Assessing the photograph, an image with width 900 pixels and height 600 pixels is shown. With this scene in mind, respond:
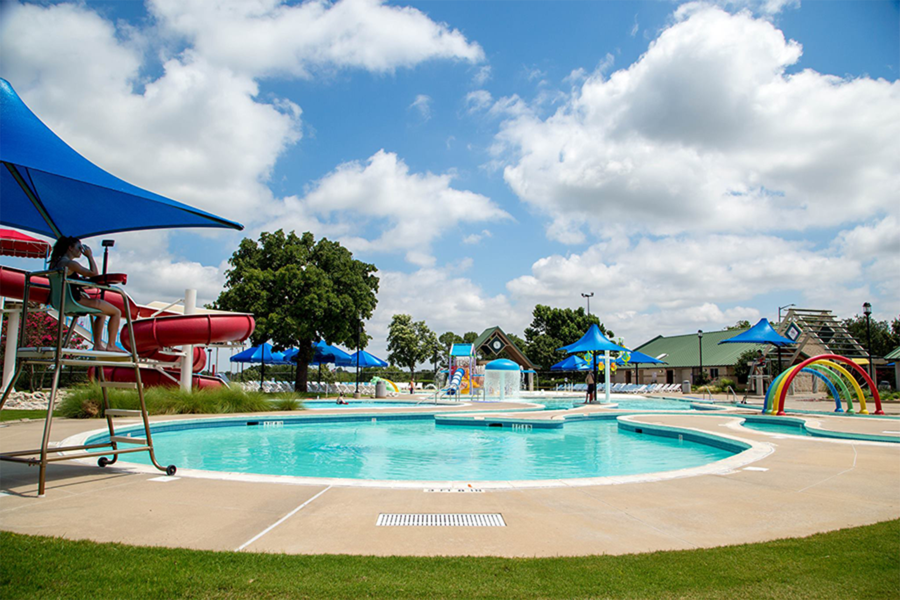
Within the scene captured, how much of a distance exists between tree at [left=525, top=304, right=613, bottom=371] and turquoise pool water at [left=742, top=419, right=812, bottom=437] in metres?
35.4

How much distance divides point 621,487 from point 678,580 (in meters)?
2.64

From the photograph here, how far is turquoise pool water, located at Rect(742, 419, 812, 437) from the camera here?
12.8m

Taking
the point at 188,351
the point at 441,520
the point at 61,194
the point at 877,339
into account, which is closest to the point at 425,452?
the point at 441,520

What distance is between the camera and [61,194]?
5.36 metres

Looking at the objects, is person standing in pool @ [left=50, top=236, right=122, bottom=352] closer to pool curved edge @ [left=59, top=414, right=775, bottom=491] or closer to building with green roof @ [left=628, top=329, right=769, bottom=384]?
pool curved edge @ [left=59, top=414, right=775, bottom=491]

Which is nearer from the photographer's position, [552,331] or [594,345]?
[594,345]

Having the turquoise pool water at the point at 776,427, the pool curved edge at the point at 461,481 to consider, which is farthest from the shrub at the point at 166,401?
the turquoise pool water at the point at 776,427

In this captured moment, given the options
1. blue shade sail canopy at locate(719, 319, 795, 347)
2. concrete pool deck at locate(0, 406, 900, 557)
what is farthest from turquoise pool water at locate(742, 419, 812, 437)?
blue shade sail canopy at locate(719, 319, 795, 347)

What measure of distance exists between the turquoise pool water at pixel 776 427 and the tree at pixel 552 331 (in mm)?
35391

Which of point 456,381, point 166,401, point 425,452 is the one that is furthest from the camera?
point 456,381

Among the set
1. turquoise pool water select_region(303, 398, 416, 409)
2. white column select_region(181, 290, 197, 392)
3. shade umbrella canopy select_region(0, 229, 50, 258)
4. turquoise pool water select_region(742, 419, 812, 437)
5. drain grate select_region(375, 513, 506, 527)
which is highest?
shade umbrella canopy select_region(0, 229, 50, 258)

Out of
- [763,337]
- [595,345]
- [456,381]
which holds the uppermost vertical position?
[763,337]

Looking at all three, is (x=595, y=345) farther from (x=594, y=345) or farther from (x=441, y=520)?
(x=441, y=520)

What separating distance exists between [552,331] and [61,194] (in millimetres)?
50401
